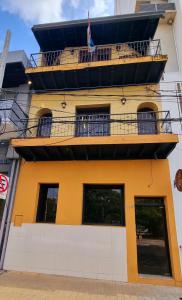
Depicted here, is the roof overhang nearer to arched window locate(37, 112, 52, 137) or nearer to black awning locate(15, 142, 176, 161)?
black awning locate(15, 142, 176, 161)

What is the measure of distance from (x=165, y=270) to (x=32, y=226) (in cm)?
497

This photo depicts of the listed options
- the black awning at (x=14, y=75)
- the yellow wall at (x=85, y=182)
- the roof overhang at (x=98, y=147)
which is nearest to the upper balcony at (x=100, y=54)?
the black awning at (x=14, y=75)

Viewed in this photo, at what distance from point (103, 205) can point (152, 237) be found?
2.11 m

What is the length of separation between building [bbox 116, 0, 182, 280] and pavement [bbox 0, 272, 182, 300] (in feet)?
5.60

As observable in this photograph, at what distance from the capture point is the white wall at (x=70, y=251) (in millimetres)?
6789

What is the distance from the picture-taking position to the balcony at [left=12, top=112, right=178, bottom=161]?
7.29m

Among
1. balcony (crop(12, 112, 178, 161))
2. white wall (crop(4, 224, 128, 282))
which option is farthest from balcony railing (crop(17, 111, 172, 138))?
white wall (crop(4, 224, 128, 282))

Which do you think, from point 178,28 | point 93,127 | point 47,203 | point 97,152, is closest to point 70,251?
point 47,203

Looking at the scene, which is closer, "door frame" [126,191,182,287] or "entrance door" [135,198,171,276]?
"door frame" [126,191,182,287]

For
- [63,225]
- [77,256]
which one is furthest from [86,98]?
[77,256]

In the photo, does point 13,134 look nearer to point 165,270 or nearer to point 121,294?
point 121,294

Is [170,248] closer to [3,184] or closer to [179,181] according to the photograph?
[179,181]

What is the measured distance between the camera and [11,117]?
8.70 metres

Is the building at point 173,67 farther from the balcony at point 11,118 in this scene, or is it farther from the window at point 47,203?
the balcony at point 11,118
